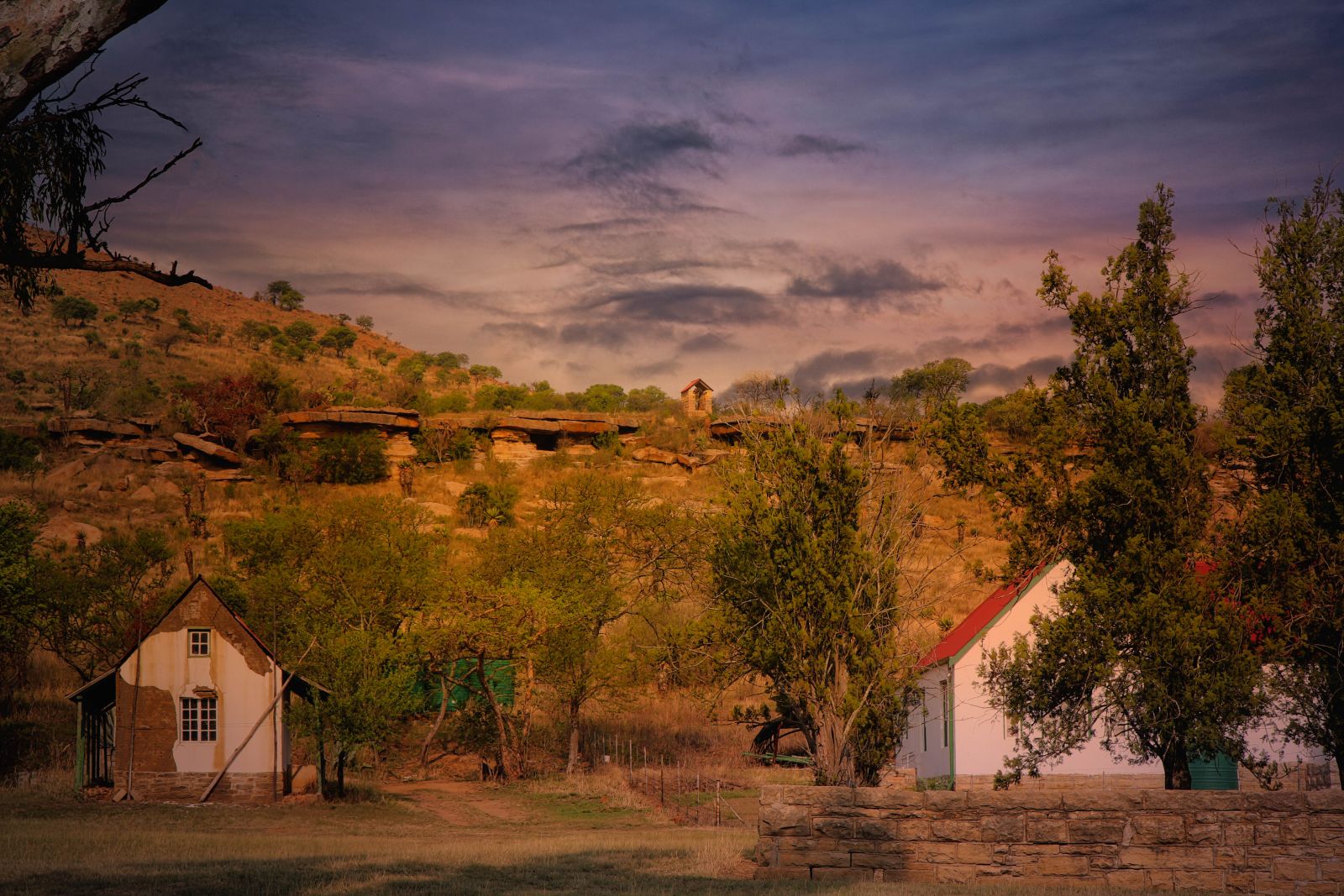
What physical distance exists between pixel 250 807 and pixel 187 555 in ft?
92.4

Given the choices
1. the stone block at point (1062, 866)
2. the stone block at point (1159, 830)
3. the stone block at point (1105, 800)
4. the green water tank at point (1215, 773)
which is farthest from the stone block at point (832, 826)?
the green water tank at point (1215, 773)

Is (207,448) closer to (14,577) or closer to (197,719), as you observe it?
(14,577)

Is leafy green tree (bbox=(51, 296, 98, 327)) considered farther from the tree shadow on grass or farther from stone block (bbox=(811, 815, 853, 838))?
stone block (bbox=(811, 815, 853, 838))

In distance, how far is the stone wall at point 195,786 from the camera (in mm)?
31234

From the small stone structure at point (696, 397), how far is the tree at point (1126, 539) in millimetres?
69909

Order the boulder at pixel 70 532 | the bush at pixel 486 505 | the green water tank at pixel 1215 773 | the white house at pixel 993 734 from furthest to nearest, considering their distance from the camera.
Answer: the bush at pixel 486 505 < the boulder at pixel 70 532 < the green water tank at pixel 1215 773 < the white house at pixel 993 734

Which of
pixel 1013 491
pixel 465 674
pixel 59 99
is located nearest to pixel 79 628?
pixel 465 674

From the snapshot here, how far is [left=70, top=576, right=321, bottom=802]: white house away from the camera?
31.3m

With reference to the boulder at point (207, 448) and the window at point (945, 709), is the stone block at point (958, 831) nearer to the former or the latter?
the window at point (945, 709)

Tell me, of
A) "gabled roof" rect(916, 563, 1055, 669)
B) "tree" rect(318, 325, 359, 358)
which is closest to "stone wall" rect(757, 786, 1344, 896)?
"gabled roof" rect(916, 563, 1055, 669)

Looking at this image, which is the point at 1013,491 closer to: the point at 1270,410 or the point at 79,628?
the point at 1270,410

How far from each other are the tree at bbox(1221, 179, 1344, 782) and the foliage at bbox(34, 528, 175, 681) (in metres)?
33.7

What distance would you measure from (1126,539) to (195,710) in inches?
996

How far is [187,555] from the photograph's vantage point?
5500cm
